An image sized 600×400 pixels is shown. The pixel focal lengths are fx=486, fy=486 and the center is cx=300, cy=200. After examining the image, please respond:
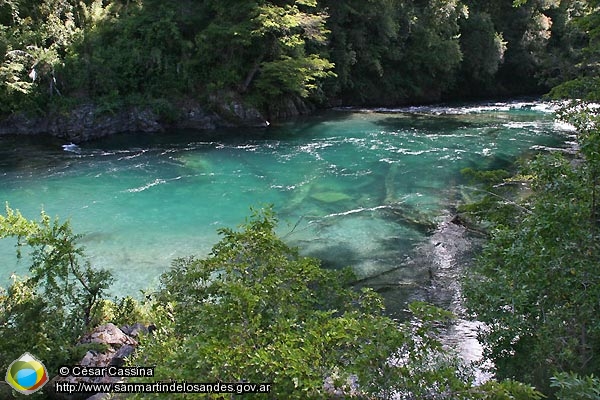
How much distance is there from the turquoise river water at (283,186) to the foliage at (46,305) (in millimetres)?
1973

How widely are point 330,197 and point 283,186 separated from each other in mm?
1643

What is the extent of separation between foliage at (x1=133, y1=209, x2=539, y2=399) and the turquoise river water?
171 inches

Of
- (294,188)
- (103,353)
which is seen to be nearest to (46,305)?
(103,353)

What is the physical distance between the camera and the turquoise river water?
9844mm

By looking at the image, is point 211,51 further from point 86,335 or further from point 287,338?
point 287,338

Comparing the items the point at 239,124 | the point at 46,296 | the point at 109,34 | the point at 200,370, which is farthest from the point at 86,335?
the point at 109,34

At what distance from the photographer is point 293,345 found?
3648 mm

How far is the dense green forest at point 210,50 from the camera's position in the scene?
20.2m

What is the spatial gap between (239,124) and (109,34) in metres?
7.10

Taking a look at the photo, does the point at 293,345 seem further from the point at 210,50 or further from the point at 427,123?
the point at 210,50

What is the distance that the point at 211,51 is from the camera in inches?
869

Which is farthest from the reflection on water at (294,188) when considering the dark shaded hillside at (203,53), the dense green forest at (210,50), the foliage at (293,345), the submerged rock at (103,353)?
the foliage at (293,345)

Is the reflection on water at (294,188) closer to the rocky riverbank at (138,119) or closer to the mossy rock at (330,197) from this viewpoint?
the mossy rock at (330,197)

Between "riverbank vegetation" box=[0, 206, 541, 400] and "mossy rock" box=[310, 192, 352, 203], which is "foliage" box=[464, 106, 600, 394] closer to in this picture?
"riverbank vegetation" box=[0, 206, 541, 400]
